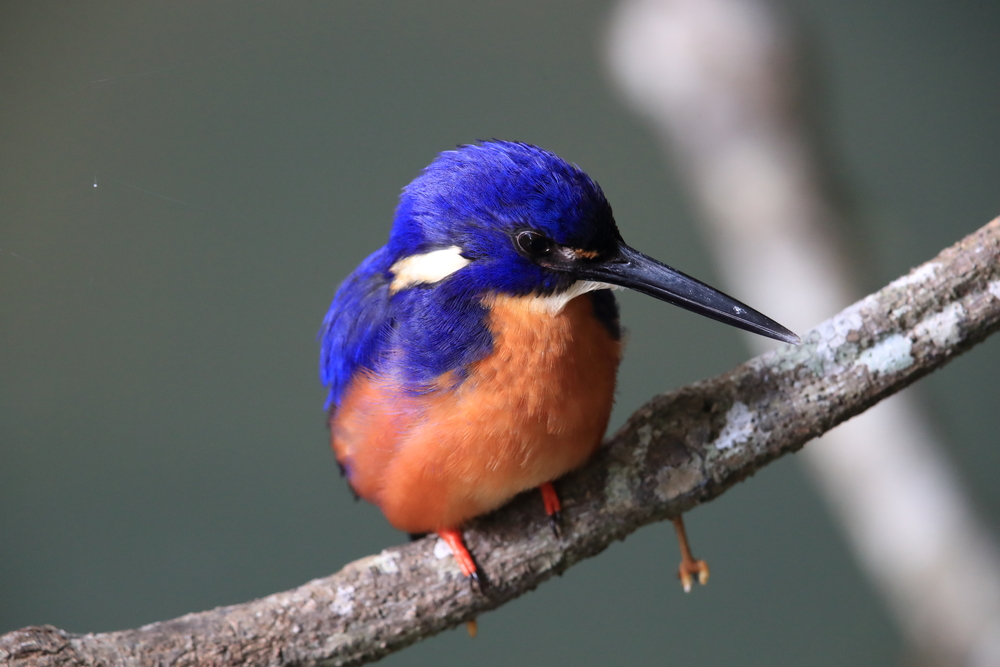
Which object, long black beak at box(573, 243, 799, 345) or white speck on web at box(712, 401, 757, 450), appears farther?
white speck on web at box(712, 401, 757, 450)

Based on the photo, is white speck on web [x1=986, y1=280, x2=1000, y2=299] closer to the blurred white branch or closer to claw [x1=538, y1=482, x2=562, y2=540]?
claw [x1=538, y1=482, x2=562, y2=540]

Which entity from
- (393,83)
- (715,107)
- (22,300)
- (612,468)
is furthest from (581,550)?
(715,107)

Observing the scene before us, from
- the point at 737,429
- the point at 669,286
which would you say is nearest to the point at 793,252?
the point at 737,429

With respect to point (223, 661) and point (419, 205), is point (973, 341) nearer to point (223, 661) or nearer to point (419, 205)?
point (419, 205)

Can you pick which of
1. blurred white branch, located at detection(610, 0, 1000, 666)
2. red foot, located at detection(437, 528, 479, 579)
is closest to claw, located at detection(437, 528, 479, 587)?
red foot, located at detection(437, 528, 479, 579)

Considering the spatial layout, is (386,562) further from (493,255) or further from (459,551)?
(493,255)
